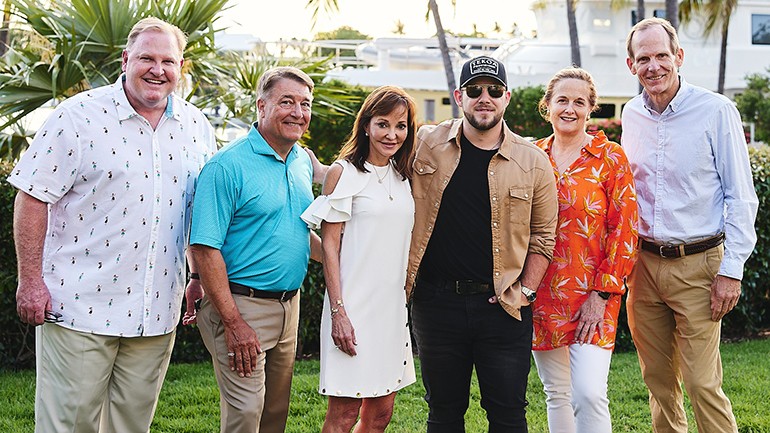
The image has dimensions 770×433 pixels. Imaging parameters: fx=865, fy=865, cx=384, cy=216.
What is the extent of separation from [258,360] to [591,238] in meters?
1.93

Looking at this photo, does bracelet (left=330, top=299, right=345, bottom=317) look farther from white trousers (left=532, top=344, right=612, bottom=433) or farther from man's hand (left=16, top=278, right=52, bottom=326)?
man's hand (left=16, top=278, right=52, bottom=326)

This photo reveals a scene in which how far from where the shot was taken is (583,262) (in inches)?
189

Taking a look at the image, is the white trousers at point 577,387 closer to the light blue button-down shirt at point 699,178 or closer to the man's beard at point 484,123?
the light blue button-down shirt at point 699,178

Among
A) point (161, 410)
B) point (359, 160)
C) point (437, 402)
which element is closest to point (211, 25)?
point (161, 410)

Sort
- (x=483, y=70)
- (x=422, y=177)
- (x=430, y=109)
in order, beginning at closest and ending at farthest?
(x=483, y=70) < (x=422, y=177) < (x=430, y=109)

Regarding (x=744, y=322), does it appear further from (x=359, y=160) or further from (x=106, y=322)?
(x=106, y=322)

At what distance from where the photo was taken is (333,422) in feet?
14.9

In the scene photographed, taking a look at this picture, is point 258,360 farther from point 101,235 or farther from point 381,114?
point 381,114

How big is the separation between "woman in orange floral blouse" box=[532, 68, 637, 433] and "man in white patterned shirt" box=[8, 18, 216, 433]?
2091 millimetres

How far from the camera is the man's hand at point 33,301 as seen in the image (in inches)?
160

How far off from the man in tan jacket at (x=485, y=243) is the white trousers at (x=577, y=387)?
298 mm

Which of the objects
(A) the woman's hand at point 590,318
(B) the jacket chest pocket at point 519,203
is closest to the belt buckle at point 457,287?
(B) the jacket chest pocket at point 519,203

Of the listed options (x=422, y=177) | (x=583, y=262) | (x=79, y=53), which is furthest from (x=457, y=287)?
(x=79, y=53)

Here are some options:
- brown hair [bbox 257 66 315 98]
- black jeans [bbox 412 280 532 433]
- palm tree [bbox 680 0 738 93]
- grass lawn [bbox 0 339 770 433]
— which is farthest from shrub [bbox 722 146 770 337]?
palm tree [bbox 680 0 738 93]
